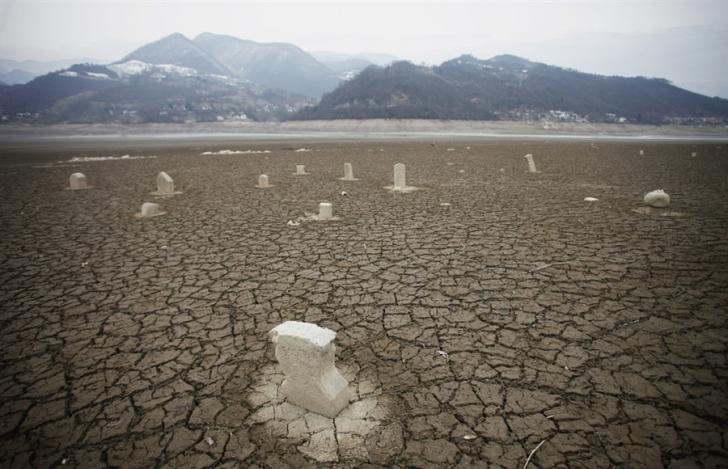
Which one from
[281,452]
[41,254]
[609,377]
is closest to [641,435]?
[609,377]

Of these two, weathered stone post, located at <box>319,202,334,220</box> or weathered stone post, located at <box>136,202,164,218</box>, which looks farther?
weathered stone post, located at <box>136,202,164,218</box>

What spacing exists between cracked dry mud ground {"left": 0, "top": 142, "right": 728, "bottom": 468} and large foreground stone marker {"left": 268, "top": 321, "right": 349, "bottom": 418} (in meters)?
0.17

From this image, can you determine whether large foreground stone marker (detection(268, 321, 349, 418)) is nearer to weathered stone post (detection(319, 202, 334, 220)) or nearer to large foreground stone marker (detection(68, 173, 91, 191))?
weathered stone post (detection(319, 202, 334, 220))

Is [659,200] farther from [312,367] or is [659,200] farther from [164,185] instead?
[164,185]

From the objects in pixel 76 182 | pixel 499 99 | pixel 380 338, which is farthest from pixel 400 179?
pixel 499 99

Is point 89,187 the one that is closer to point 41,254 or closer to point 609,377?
point 41,254

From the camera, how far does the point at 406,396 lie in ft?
8.52

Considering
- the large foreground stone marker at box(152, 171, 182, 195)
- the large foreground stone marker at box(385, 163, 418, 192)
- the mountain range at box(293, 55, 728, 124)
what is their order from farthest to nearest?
the mountain range at box(293, 55, 728, 124) → the large foreground stone marker at box(385, 163, 418, 192) → the large foreground stone marker at box(152, 171, 182, 195)

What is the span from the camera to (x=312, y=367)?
231cm

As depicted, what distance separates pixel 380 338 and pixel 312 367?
117cm

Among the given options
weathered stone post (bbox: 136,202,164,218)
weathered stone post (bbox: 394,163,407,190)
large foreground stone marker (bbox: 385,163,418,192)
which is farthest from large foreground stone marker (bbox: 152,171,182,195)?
weathered stone post (bbox: 394,163,407,190)

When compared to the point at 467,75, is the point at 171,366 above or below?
below

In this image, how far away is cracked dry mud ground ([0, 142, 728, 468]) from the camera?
222 cm

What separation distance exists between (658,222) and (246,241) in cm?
814
